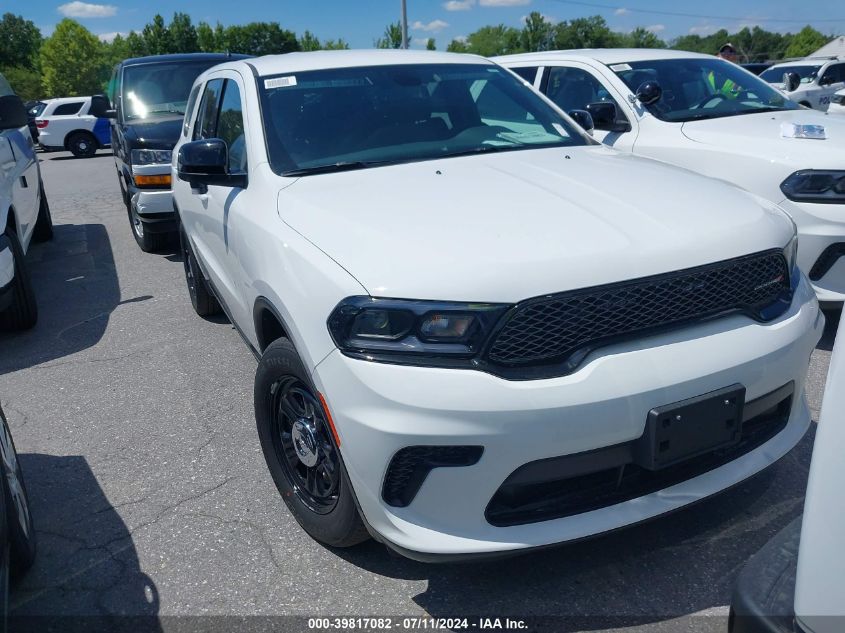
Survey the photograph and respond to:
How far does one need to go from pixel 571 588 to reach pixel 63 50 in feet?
196

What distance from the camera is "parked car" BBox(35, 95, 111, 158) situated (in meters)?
21.1

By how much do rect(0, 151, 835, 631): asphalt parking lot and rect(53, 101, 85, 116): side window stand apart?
1960 centimetres

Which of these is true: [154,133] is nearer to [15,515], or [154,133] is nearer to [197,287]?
[197,287]

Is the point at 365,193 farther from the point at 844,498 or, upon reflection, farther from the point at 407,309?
the point at 844,498

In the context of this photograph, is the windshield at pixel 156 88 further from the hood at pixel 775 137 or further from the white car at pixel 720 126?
the hood at pixel 775 137

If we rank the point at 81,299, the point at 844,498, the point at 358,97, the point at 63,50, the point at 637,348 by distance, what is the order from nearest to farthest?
the point at 844,498 → the point at 637,348 → the point at 358,97 → the point at 81,299 → the point at 63,50

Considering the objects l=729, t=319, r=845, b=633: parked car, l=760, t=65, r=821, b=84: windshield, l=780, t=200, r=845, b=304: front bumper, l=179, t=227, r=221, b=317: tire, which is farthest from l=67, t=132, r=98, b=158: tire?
l=729, t=319, r=845, b=633: parked car

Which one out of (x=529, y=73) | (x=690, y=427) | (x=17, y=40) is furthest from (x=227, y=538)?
(x=17, y=40)

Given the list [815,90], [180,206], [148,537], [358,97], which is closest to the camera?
[148,537]

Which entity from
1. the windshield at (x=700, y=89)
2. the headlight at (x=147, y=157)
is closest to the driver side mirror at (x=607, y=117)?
the windshield at (x=700, y=89)

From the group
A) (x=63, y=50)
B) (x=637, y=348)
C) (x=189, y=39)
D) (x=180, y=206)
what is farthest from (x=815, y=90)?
(x=189, y=39)

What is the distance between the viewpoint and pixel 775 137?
4684mm

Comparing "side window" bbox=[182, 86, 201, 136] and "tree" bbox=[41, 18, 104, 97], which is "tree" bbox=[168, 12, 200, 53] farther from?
"side window" bbox=[182, 86, 201, 136]

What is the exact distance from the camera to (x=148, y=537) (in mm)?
2877
